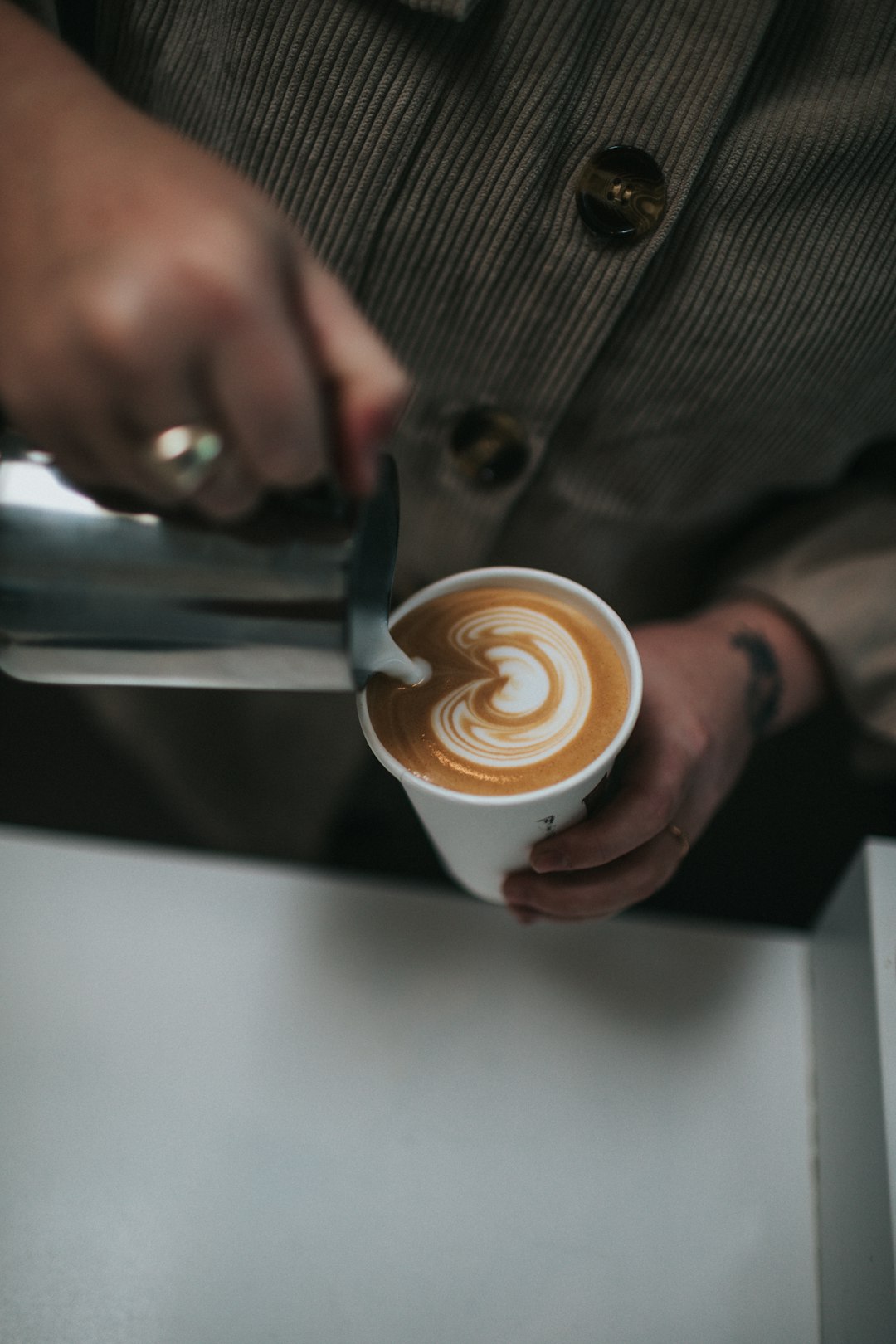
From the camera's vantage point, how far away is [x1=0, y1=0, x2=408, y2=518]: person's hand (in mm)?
365

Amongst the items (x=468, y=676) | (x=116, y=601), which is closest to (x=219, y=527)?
(x=116, y=601)

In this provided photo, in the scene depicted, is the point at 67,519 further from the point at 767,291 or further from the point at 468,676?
the point at 767,291

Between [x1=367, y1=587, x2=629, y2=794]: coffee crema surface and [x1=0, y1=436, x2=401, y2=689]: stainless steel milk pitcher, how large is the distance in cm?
14

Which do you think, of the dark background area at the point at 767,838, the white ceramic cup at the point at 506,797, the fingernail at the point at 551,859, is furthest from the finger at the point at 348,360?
the dark background area at the point at 767,838

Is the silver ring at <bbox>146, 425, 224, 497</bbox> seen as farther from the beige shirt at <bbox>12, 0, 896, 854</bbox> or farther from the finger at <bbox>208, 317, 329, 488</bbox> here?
the beige shirt at <bbox>12, 0, 896, 854</bbox>

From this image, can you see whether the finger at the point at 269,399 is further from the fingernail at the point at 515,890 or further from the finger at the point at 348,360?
the fingernail at the point at 515,890

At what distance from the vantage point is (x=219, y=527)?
0.45 metres

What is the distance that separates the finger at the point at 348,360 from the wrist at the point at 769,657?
50cm

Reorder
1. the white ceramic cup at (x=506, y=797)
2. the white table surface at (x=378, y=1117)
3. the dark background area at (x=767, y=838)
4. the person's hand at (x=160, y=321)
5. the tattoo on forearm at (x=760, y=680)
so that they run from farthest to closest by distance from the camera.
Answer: the dark background area at (x=767, y=838)
the tattoo on forearm at (x=760, y=680)
the white table surface at (x=378, y=1117)
the white ceramic cup at (x=506, y=797)
the person's hand at (x=160, y=321)

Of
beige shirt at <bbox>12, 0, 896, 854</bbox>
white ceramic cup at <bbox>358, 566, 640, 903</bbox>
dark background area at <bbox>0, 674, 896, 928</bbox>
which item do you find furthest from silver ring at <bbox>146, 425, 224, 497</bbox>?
dark background area at <bbox>0, 674, 896, 928</bbox>

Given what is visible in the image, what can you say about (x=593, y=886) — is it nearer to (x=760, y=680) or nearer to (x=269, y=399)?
(x=760, y=680)

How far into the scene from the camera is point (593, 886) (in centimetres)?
69

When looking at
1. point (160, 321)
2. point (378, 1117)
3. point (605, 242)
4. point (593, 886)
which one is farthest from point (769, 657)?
point (160, 321)

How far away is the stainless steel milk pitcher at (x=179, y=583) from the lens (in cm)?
45
